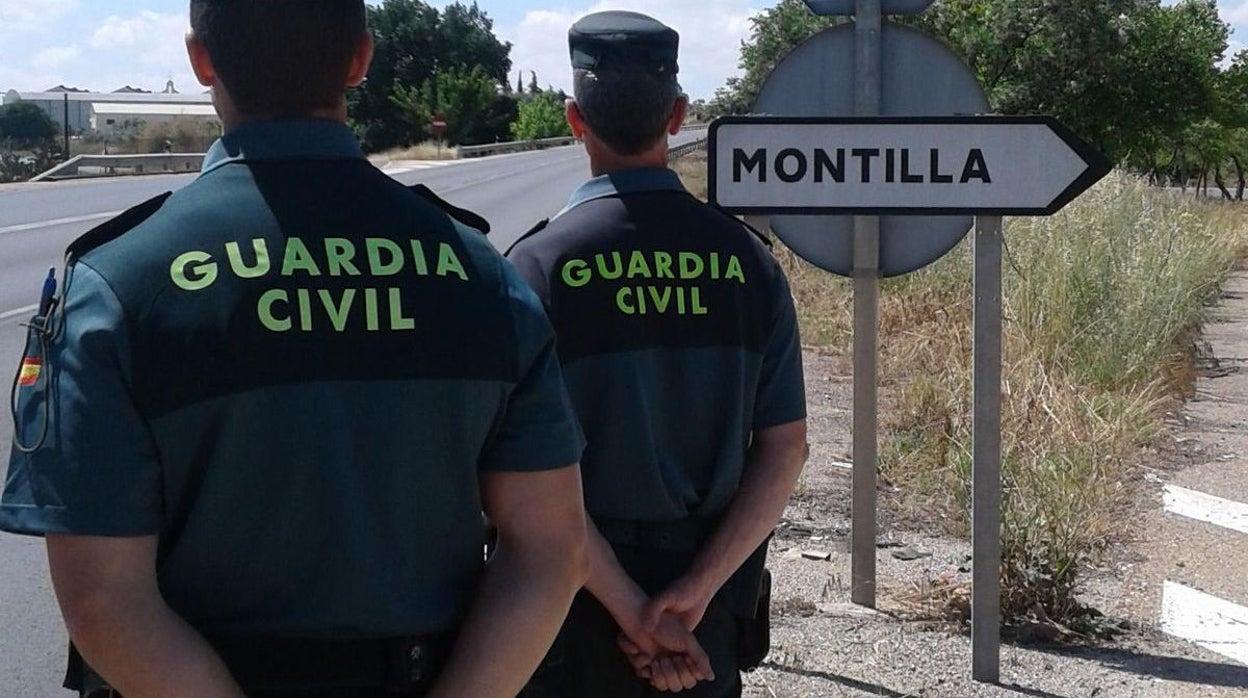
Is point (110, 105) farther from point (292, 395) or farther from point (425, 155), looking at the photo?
point (292, 395)

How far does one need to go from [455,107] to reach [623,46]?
273 feet

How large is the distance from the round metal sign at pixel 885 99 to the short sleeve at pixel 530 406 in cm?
298

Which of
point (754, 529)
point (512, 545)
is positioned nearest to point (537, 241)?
point (754, 529)

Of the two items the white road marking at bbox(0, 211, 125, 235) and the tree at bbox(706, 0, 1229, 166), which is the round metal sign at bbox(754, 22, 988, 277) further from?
the tree at bbox(706, 0, 1229, 166)

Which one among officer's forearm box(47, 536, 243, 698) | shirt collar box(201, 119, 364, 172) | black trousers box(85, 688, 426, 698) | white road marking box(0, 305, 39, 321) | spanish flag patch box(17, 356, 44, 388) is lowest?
white road marking box(0, 305, 39, 321)

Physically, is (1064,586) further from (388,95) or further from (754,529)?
(388,95)

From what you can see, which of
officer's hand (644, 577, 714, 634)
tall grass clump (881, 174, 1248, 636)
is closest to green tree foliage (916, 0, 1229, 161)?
tall grass clump (881, 174, 1248, 636)

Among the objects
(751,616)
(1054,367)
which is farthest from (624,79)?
(1054,367)

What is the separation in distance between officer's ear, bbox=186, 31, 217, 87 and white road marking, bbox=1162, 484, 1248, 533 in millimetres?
5514

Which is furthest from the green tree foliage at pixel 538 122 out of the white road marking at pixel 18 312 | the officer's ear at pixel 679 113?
the officer's ear at pixel 679 113

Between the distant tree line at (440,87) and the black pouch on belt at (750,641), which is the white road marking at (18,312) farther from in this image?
the distant tree line at (440,87)

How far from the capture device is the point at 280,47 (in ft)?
5.74

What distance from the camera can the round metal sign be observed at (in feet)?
15.3

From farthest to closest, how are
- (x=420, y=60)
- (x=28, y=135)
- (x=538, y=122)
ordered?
(x=420, y=60)
(x=28, y=135)
(x=538, y=122)
